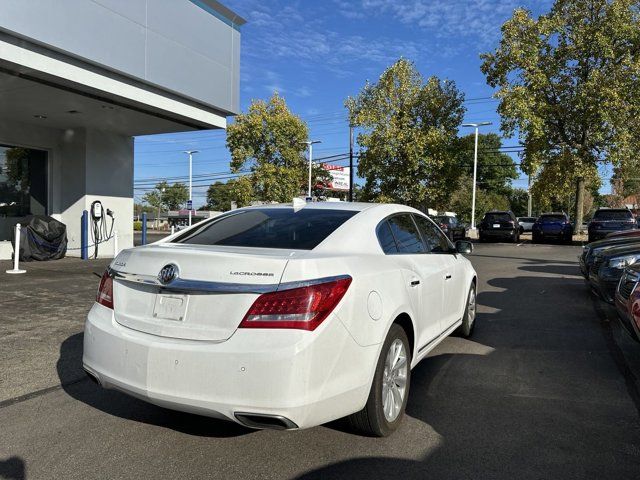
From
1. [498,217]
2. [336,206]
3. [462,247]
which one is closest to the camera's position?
[336,206]

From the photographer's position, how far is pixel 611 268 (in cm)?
732

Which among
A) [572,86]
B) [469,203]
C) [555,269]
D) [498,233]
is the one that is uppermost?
[572,86]

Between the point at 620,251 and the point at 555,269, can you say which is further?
the point at 555,269

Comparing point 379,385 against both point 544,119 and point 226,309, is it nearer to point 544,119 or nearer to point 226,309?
point 226,309

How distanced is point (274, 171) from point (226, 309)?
30.5 meters

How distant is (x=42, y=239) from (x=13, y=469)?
12.1 meters

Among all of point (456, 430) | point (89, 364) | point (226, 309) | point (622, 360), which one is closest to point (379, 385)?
point (456, 430)

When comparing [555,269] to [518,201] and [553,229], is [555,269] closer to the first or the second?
[553,229]

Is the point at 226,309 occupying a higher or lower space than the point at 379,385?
higher

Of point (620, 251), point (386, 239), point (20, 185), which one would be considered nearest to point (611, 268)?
point (620, 251)

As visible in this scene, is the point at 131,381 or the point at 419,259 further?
the point at 419,259

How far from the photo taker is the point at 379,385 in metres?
3.22

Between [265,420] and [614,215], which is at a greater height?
[614,215]

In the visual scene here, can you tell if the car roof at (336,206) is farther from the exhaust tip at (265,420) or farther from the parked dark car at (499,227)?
the parked dark car at (499,227)
